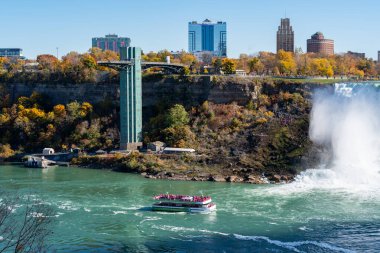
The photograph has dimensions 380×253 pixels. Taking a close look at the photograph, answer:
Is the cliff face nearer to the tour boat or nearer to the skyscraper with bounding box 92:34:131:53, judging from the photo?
the tour boat

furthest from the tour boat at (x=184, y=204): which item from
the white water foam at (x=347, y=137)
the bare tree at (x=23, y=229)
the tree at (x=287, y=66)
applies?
the tree at (x=287, y=66)

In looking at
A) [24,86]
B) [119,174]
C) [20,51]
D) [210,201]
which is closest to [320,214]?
[210,201]

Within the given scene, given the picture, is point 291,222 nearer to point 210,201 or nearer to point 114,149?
point 210,201

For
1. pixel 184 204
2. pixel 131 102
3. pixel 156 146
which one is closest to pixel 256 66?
pixel 131 102

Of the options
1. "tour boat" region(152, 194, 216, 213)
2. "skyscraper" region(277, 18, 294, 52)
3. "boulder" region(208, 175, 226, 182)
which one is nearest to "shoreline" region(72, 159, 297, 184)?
"boulder" region(208, 175, 226, 182)

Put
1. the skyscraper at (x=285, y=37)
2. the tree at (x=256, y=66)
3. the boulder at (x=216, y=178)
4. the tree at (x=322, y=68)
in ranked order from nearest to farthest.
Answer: the boulder at (x=216, y=178), the tree at (x=322, y=68), the tree at (x=256, y=66), the skyscraper at (x=285, y=37)

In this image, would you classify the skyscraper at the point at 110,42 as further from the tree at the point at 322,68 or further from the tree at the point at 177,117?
the tree at the point at 177,117
